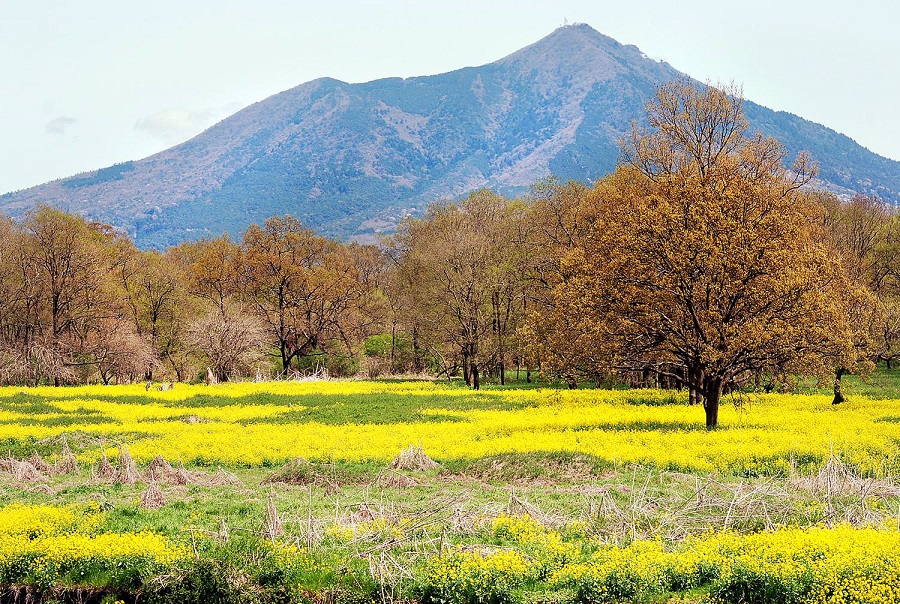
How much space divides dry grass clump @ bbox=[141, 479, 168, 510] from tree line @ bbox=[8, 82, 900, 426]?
1784 centimetres

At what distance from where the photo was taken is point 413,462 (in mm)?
23234

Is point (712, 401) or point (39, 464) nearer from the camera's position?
point (39, 464)

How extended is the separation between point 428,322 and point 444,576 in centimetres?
4812

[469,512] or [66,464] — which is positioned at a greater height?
[469,512]

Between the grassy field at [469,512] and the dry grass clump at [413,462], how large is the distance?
0.07 metres

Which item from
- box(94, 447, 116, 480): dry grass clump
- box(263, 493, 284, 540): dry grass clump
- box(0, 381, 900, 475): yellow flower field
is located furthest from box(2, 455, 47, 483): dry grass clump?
box(263, 493, 284, 540): dry grass clump

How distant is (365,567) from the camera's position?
13609 mm

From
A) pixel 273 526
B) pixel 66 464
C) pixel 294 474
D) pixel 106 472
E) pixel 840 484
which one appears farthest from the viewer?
pixel 66 464

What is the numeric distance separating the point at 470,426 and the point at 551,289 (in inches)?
711

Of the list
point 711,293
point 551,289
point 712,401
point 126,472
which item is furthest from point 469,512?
point 551,289

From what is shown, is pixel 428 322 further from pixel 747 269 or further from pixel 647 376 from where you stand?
pixel 747 269

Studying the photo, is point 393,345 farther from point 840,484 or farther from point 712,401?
point 840,484

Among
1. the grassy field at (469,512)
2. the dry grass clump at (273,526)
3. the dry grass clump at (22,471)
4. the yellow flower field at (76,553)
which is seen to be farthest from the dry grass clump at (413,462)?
the dry grass clump at (22,471)

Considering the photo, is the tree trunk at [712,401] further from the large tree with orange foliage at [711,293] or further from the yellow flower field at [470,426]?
the yellow flower field at [470,426]
